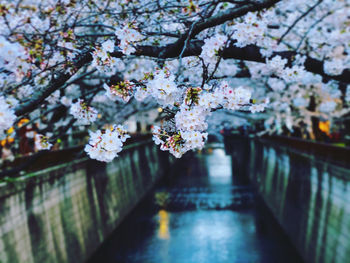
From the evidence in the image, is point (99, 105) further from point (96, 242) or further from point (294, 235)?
point (294, 235)

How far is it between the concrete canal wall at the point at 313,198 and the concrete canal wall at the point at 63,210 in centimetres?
722

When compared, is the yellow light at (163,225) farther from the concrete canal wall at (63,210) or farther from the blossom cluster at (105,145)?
the blossom cluster at (105,145)

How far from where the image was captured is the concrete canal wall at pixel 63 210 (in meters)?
8.45

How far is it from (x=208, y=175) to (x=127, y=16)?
27.3m

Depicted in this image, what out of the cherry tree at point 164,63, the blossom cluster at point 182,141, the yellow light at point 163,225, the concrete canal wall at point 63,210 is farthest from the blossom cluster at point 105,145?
the yellow light at point 163,225

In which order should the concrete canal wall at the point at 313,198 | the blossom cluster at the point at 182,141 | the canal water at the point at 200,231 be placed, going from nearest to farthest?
the blossom cluster at the point at 182,141 → the concrete canal wall at the point at 313,198 → the canal water at the point at 200,231

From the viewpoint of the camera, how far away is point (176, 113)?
3.02 m

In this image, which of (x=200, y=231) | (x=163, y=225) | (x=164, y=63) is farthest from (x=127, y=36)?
(x=163, y=225)

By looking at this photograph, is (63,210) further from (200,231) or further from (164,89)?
(164,89)

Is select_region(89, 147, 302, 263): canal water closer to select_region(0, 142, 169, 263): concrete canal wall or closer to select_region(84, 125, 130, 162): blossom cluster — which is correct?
select_region(0, 142, 169, 263): concrete canal wall

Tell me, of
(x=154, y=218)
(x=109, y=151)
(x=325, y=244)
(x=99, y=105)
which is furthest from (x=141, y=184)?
(x=109, y=151)

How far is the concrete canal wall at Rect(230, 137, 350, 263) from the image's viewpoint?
8.97 meters

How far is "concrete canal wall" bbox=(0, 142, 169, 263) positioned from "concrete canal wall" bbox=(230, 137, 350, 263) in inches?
284

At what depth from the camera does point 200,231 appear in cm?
1630
